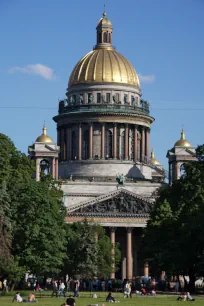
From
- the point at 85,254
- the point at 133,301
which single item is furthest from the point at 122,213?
the point at 133,301

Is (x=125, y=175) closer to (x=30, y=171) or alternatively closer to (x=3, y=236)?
(x=30, y=171)

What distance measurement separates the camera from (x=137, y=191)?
182500 mm

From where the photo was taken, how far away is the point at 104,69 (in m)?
189

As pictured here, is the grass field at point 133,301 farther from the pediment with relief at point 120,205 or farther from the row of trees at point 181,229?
the pediment with relief at point 120,205

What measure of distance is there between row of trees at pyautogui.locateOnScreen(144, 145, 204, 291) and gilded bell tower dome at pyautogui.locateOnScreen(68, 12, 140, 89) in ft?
175

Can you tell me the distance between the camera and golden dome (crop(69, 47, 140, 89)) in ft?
620

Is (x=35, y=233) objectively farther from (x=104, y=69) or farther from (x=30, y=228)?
(x=104, y=69)

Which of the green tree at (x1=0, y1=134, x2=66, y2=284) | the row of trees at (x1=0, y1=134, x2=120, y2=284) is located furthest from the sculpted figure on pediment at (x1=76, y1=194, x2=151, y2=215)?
the green tree at (x1=0, y1=134, x2=66, y2=284)

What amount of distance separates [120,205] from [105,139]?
17.5m

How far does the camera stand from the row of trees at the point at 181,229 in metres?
113

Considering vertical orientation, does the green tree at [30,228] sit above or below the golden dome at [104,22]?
below

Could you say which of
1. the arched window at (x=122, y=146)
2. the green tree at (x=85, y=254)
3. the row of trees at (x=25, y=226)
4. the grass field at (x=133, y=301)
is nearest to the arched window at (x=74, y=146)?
the arched window at (x=122, y=146)

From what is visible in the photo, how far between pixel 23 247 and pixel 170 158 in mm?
75629

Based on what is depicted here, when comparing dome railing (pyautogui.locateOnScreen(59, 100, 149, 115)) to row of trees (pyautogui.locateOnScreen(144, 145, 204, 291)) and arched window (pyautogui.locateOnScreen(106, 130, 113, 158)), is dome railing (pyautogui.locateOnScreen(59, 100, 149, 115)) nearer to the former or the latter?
arched window (pyautogui.locateOnScreen(106, 130, 113, 158))
